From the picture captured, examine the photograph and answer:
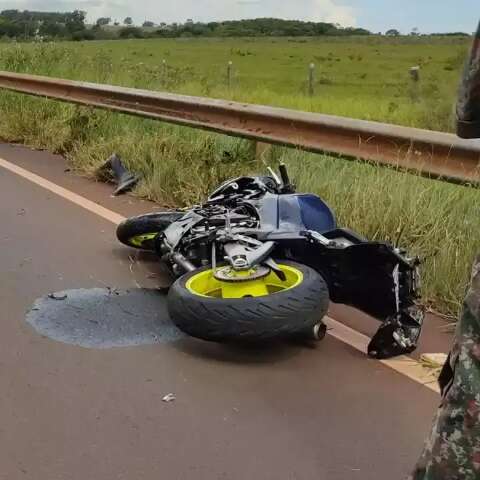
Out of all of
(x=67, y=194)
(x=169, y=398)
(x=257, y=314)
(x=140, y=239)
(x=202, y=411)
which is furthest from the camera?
(x=67, y=194)

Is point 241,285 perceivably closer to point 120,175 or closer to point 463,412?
point 463,412

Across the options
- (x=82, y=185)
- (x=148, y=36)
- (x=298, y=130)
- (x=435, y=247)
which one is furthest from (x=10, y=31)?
(x=148, y=36)

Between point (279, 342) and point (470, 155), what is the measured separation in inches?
64.9

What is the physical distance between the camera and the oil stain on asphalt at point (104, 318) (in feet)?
13.8

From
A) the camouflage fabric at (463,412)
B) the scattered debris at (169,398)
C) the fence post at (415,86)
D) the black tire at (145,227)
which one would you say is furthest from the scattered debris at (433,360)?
the fence post at (415,86)

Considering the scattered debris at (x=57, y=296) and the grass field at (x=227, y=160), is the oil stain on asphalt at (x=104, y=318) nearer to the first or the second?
the scattered debris at (x=57, y=296)

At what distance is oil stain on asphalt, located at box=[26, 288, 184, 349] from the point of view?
13.8ft

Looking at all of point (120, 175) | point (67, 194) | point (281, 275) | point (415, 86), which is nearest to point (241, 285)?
point (281, 275)

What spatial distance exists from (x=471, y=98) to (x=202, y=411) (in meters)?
2.01

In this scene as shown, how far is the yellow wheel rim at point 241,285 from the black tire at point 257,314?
10cm

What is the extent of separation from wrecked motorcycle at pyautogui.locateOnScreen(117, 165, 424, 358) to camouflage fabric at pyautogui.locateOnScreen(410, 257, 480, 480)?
192cm

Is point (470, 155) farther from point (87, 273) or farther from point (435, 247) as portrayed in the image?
point (87, 273)

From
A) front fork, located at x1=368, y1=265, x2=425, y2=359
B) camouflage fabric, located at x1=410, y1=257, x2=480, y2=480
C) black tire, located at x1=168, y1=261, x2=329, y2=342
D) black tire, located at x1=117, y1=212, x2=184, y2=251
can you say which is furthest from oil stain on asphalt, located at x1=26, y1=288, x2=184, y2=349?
camouflage fabric, located at x1=410, y1=257, x2=480, y2=480

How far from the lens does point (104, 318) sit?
14.7ft
